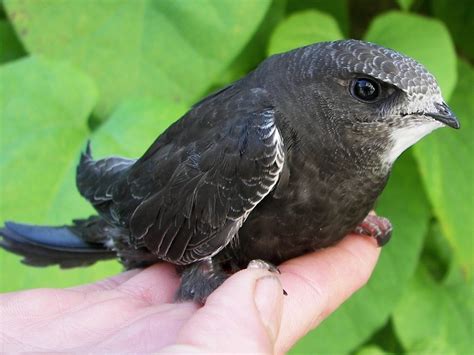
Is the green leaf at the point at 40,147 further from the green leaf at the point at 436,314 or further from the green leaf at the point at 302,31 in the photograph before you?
the green leaf at the point at 436,314

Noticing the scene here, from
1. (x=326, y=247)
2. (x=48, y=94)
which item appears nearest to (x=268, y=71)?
(x=326, y=247)

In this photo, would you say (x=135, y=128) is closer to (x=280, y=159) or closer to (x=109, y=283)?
(x=109, y=283)

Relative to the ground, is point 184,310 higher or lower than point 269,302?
lower

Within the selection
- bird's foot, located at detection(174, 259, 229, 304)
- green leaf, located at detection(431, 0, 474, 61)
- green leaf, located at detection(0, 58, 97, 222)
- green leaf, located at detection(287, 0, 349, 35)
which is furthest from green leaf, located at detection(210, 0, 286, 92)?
bird's foot, located at detection(174, 259, 229, 304)

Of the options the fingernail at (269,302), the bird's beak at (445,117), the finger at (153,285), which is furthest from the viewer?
the finger at (153,285)

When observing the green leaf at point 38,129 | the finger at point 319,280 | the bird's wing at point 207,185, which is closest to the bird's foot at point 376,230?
the finger at point 319,280

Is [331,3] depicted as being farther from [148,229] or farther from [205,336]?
[205,336]

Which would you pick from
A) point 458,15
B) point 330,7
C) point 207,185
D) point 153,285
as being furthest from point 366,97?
point 458,15
